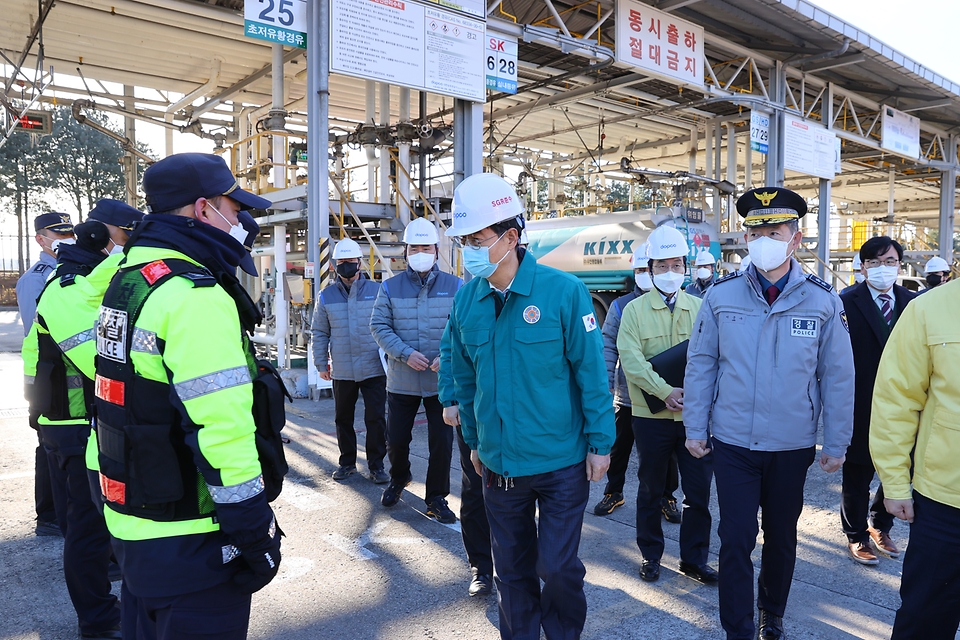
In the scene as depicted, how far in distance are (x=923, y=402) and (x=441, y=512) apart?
10.5 ft

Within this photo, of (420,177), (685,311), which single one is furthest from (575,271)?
(685,311)

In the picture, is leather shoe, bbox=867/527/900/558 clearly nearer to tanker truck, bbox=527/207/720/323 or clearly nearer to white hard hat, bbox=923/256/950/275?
white hard hat, bbox=923/256/950/275

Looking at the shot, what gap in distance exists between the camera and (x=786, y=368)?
300 cm

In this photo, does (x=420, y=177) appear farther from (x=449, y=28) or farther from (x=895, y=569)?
(x=895, y=569)

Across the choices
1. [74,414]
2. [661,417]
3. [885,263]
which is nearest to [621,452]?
[661,417]

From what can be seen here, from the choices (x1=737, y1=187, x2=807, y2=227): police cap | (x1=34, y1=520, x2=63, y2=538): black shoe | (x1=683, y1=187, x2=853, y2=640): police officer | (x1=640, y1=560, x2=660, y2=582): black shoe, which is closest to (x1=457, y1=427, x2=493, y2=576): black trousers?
(x1=640, y1=560, x2=660, y2=582): black shoe

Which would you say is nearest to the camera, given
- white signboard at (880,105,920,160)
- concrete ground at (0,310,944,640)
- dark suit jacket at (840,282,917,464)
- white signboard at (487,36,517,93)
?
concrete ground at (0,310,944,640)

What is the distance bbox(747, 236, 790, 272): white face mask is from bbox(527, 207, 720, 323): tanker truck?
1020 cm

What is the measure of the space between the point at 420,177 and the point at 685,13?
5.98m

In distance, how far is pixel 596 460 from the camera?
275cm

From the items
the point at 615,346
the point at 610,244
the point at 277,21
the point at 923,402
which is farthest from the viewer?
the point at 610,244

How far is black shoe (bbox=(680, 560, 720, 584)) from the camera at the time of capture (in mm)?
3777

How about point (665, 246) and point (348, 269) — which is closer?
point (665, 246)

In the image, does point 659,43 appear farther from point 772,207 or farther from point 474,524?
point 474,524
